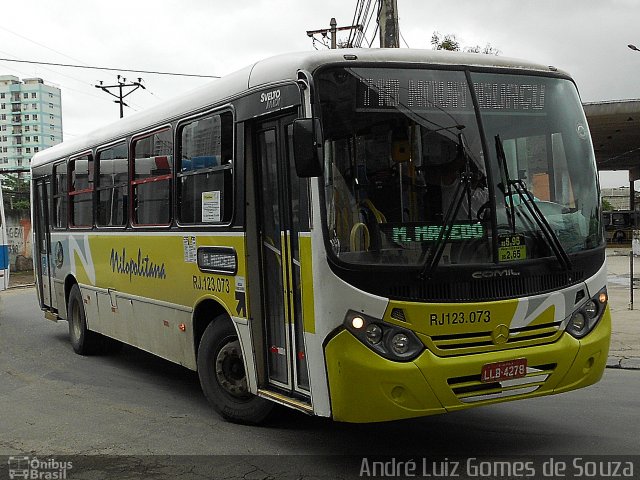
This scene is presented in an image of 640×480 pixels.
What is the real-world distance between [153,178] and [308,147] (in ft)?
11.4

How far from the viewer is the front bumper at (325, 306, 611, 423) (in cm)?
504

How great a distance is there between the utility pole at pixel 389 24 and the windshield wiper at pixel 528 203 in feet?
33.9

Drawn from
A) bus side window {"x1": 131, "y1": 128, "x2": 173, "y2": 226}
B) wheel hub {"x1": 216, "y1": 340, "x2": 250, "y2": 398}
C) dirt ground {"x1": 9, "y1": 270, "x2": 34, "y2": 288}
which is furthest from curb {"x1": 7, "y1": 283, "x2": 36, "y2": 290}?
wheel hub {"x1": 216, "y1": 340, "x2": 250, "y2": 398}

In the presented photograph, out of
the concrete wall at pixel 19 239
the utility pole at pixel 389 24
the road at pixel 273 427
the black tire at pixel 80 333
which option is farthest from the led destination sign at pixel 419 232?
the concrete wall at pixel 19 239

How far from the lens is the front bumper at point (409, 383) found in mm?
5043

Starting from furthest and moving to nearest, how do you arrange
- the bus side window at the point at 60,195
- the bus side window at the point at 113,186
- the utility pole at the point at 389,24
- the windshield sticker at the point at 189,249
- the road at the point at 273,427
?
1. the utility pole at the point at 389,24
2. the bus side window at the point at 60,195
3. the bus side window at the point at 113,186
4. the windshield sticker at the point at 189,249
5. the road at the point at 273,427

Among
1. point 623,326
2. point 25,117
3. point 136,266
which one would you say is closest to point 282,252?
point 136,266

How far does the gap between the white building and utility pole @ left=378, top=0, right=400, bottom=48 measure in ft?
391

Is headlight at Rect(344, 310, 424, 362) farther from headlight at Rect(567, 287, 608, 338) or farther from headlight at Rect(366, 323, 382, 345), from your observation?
headlight at Rect(567, 287, 608, 338)

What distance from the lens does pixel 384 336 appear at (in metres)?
5.11

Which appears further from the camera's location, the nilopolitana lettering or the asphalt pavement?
the asphalt pavement

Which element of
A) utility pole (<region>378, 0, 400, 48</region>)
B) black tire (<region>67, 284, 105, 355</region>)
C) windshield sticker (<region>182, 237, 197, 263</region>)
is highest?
utility pole (<region>378, 0, 400, 48</region>)

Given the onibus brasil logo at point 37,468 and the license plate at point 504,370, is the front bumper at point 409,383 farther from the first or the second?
the onibus brasil logo at point 37,468

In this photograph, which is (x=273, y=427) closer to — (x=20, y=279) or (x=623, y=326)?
(x=623, y=326)
